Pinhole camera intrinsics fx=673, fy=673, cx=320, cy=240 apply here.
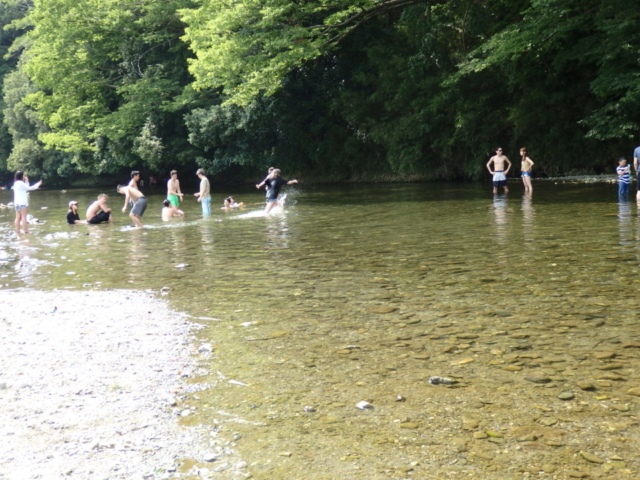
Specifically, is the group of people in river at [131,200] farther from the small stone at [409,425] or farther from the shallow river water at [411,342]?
the small stone at [409,425]

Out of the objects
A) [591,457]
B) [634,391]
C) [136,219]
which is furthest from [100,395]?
[136,219]

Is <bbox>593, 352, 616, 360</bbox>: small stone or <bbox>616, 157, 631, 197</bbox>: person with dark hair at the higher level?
<bbox>616, 157, 631, 197</bbox>: person with dark hair

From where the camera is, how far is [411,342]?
18.6 feet

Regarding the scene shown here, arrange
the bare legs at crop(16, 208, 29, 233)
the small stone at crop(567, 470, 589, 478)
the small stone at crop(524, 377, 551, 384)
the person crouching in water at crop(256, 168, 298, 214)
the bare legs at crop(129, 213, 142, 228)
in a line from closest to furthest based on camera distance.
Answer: the small stone at crop(567, 470, 589, 478) < the small stone at crop(524, 377, 551, 384) < the bare legs at crop(16, 208, 29, 233) < the bare legs at crop(129, 213, 142, 228) < the person crouching in water at crop(256, 168, 298, 214)

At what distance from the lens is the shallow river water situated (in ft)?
12.1

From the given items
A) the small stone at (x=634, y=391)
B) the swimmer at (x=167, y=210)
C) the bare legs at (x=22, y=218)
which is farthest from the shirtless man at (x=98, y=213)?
the small stone at (x=634, y=391)

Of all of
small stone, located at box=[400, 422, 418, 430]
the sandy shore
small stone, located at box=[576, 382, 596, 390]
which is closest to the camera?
the sandy shore

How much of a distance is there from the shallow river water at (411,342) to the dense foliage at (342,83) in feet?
44.2

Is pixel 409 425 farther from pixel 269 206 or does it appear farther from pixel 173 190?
pixel 173 190

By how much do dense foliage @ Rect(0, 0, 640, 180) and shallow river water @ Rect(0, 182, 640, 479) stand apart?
13.5 m

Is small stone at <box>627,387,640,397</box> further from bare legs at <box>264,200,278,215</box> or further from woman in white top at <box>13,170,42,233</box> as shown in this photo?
bare legs at <box>264,200,278,215</box>

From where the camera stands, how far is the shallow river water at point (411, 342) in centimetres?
368

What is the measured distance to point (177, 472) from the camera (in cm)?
353

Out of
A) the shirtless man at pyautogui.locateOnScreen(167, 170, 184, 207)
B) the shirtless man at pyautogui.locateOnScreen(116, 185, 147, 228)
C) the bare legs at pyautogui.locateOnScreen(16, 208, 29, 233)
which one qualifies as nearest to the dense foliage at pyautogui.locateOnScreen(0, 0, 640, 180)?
the shirtless man at pyautogui.locateOnScreen(167, 170, 184, 207)
